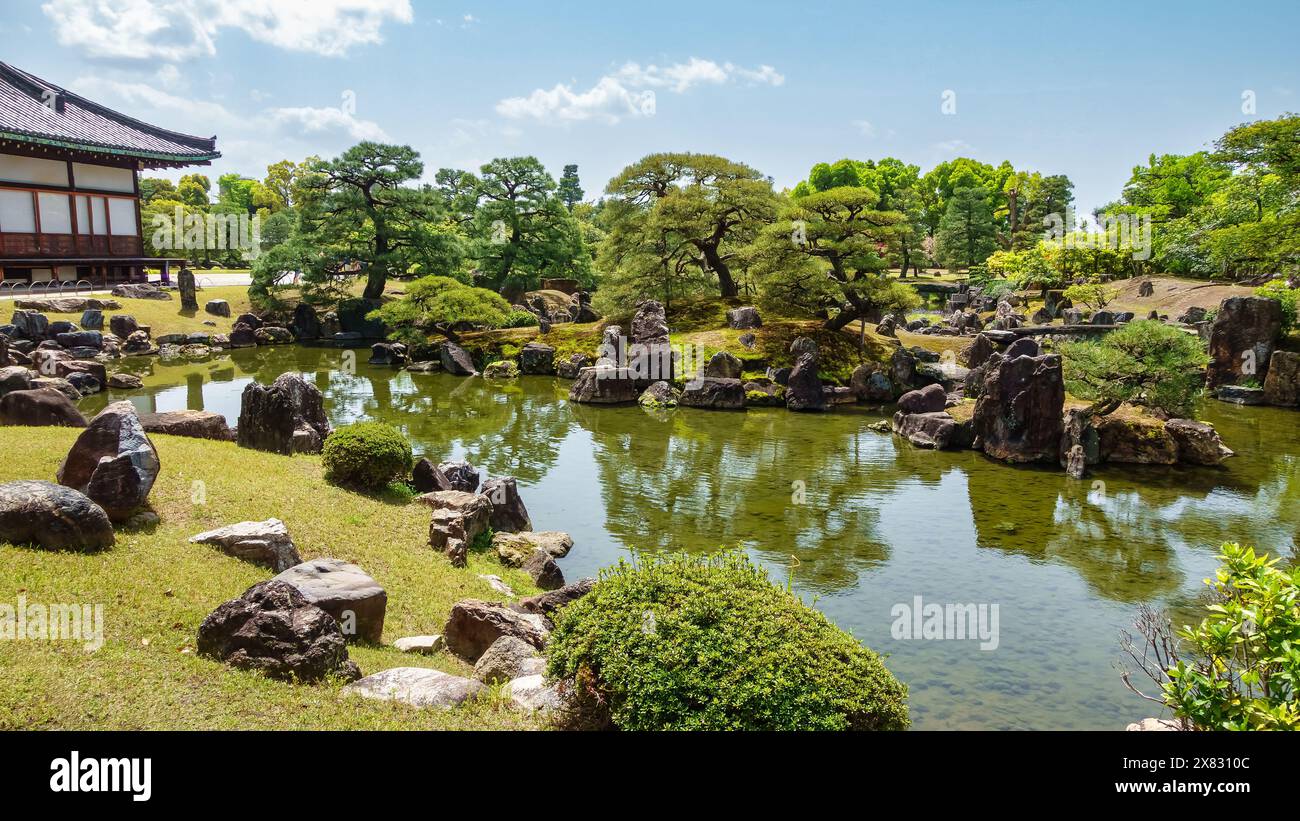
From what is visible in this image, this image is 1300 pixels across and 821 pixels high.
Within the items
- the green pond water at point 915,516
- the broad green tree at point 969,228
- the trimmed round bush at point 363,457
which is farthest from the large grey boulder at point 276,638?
the broad green tree at point 969,228

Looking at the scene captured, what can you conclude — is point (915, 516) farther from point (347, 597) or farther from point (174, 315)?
point (174, 315)

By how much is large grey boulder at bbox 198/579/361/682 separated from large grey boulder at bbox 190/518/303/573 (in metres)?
2.56

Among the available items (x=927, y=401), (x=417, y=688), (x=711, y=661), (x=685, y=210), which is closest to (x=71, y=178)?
(x=685, y=210)

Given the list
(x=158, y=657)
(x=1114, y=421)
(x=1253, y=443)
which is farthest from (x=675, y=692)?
(x=1253, y=443)

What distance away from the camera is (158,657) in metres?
8.21

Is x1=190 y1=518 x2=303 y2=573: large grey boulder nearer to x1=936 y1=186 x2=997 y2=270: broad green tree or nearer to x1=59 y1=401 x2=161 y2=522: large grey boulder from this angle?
x1=59 y1=401 x2=161 y2=522: large grey boulder

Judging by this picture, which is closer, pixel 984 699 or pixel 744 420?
pixel 984 699

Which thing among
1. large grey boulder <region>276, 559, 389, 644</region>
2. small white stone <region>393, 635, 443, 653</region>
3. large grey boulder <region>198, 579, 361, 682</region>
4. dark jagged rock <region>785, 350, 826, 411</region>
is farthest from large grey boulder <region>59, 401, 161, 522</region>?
dark jagged rock <region>785, 350, 826, 411</region>

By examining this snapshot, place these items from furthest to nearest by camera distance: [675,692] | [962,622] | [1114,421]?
1. [1114,421]
2. [962,622]
3. [675,692]

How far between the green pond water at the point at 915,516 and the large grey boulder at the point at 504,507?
1044mm

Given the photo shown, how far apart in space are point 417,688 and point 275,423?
11.2 m

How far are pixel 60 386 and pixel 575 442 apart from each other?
58.4ft

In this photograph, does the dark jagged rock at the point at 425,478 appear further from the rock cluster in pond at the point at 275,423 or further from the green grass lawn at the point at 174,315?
the green grass lawn at the point at 174,315

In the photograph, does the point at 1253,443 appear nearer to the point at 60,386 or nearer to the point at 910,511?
the point at 910,511
